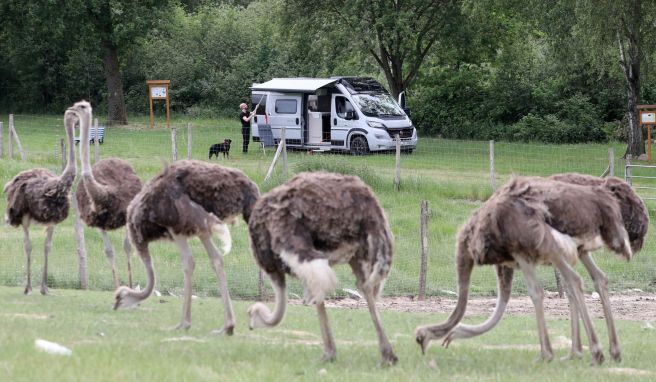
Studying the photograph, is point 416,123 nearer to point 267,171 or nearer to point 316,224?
point 267,171

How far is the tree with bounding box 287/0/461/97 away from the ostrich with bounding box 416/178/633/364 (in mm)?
28701

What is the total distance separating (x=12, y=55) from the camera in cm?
4997

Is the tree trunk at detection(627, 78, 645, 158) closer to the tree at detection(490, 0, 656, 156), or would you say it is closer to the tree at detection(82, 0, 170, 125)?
the tree at detection(490, 0, 656, 156)

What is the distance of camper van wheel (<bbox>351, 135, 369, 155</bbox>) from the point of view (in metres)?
32.8

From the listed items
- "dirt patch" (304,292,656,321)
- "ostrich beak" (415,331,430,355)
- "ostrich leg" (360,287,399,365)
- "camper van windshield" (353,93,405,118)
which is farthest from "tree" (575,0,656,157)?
"ostrich leg" (360,287,399,365)

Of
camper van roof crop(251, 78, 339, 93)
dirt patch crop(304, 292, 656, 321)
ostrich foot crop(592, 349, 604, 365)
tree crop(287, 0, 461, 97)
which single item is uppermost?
tree crop(287, 0, 461, 97)

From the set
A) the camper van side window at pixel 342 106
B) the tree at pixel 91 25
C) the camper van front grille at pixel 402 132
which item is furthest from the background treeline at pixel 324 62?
the camper van side window at pixel 342 106

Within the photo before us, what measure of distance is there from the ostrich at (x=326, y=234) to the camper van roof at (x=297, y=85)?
2526 cm

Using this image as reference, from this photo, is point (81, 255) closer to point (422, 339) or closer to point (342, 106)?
point (422, 339)

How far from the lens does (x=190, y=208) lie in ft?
33.0

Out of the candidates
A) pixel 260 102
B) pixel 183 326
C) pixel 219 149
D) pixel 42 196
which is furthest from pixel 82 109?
pixel 260 102

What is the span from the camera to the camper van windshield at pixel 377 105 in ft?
109

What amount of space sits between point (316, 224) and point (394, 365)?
1.31m

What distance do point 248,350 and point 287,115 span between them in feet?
85.0
